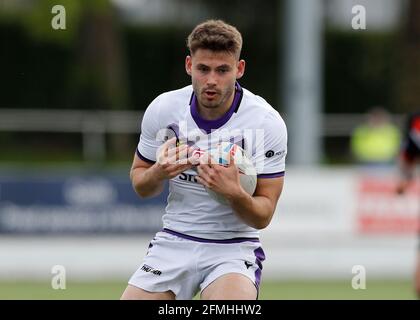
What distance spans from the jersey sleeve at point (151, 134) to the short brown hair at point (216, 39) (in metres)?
0.48

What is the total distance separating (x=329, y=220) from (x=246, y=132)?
379 inches

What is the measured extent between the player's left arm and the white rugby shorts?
262mm

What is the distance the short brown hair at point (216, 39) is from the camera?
6.59 meters

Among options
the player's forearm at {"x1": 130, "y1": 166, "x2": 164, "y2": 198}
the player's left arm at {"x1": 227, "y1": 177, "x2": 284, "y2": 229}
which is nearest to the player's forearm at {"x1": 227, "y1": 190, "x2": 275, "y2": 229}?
the player's left arm at {"x1": 227, "y1": 177, "x2": 284, "y2": 229}

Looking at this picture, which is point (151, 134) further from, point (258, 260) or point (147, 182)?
point (258, 260)

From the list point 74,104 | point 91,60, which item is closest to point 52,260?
point 74,104

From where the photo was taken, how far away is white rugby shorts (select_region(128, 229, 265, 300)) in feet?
22.3

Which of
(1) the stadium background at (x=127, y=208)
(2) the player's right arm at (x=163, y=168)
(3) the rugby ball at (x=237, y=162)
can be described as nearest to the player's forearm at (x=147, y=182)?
(2) the player's right arm at (x=163, y=168)

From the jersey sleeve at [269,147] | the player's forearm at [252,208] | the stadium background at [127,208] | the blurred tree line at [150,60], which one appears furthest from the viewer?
the blurred tree line at [150,60]

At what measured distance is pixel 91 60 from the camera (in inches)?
1091

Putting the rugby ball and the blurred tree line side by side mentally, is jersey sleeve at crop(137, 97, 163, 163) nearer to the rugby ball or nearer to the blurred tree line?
the rugby ball

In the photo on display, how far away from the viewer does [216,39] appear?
21.6ft

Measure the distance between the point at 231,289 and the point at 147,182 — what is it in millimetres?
787

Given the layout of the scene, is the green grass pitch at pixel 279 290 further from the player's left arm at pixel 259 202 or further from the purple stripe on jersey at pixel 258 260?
the player's left arm at pixel 259 202
